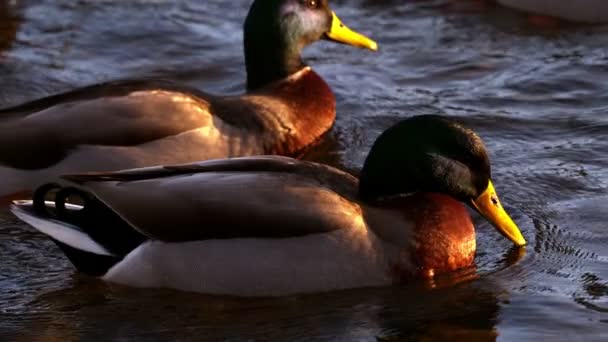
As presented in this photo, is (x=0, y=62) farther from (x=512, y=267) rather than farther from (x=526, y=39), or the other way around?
(x=512, y=267)

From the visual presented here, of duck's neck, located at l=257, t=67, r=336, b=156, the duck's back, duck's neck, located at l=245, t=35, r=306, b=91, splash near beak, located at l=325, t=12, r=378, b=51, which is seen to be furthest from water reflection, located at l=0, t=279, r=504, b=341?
splash near beak, located at l=325, t=12, r=378, b=51

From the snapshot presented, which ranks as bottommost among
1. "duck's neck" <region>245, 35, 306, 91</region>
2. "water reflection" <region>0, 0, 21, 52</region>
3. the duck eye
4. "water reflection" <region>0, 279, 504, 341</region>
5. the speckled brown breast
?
"water reflection" <region>0, 279, 504, 341</region>

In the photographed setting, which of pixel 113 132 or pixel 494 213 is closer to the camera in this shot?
pixel 494 213

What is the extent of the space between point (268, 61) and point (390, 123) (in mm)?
809

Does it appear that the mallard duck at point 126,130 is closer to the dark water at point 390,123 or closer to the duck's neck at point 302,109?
the duck's neck at point 302,109

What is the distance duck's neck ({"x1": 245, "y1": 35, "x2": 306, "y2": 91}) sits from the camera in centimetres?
809

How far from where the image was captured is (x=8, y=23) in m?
10.7

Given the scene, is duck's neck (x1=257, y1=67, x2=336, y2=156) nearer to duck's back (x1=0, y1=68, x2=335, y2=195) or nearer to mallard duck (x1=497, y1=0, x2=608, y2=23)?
duck's back (x1=0, y1=68, x2=335, y2=195)

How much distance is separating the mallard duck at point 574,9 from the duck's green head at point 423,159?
15.4 ft

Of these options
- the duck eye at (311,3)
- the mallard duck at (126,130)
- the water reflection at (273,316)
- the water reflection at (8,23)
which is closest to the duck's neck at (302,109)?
the mallard duck at (126,130)

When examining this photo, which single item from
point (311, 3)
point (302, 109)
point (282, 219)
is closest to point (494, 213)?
point (282, 219)

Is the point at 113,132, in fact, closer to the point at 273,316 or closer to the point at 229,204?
the point at 229,204

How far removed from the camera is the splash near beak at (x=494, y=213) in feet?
19.4

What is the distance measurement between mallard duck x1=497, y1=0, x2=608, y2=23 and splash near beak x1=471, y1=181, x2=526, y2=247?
15.0 feet
